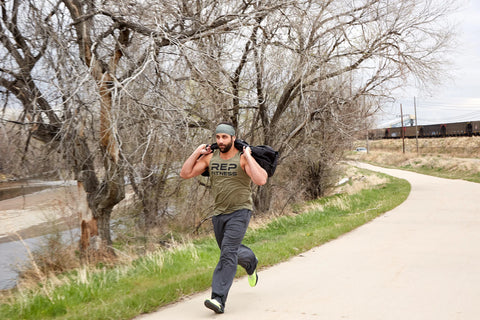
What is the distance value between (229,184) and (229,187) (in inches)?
1.3

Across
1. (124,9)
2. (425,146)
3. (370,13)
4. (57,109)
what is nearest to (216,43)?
(124,9)

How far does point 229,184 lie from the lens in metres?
5.13

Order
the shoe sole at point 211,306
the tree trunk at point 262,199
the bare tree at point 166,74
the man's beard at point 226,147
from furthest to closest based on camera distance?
the tree trunk at point 262,199, the bare tree at point 166,74, the man's beard at point 226,147, the shoe sole at point 211,306

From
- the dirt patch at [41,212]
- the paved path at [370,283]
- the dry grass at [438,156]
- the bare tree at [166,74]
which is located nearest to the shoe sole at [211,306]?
the paved path at [370,283]

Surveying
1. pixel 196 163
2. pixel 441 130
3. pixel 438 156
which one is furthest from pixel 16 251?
pixel 441 130

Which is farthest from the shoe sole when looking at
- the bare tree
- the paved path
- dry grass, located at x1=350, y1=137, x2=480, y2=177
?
dry grass, located at x1=350, y1=137, x2=480, y2=177

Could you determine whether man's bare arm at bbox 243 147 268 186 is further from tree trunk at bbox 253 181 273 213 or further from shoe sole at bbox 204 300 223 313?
tree trunk at bbox 253 181 273 213

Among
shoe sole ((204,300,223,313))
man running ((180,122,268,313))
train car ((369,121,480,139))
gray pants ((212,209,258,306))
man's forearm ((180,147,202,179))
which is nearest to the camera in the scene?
shoe sole ((204,300,223,313))

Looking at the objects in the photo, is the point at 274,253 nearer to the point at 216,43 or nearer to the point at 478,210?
the point at 216,43

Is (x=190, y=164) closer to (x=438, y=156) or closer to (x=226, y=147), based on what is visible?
(x=226, y=147)

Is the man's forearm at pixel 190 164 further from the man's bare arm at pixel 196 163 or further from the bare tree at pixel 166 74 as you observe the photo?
the bare tree at pixel 166 74

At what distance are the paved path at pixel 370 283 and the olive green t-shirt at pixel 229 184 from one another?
1.08m

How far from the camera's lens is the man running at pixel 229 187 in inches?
195

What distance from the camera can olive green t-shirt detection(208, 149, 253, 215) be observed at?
511 centimetres
